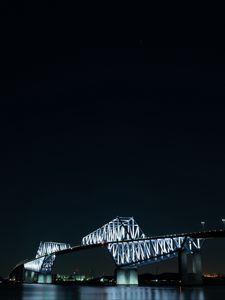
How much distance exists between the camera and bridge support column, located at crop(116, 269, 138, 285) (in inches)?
5782

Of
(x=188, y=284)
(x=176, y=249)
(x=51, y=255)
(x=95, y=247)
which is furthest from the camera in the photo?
(x=51, y=255)

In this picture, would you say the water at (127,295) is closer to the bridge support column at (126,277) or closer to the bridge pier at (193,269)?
the bridge pier at (193,269)

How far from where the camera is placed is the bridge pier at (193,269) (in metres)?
117

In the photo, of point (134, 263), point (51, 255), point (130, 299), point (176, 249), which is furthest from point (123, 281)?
point (130, 299)

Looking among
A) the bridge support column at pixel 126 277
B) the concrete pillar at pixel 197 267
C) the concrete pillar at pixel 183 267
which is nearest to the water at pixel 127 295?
the concrete pillar at pixel 197 267

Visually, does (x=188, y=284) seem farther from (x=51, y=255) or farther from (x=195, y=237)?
(x=51, y=255)

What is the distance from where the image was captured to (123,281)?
14688cm

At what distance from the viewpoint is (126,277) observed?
148 meters

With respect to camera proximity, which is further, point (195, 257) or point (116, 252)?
point (116, 252)

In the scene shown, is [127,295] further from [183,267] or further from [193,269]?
[193,269]

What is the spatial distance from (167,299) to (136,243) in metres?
76.7

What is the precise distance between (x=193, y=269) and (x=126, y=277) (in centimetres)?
3536

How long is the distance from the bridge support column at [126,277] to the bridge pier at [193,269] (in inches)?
1212

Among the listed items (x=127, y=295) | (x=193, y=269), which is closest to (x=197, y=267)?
(x=193, y=269)
